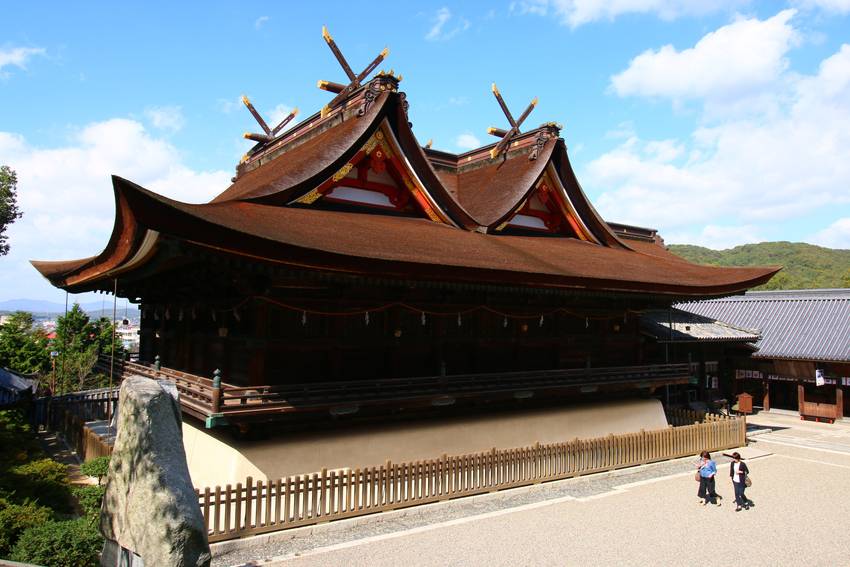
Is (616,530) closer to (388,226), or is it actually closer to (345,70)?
(388,226)

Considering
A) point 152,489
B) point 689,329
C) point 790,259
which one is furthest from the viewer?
point 790,259

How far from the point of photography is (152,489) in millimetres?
5953

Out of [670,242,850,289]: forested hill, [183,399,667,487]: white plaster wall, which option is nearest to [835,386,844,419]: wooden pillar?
[183,399,667,487]: white plaster wall

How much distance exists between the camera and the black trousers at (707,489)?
40.6 feet

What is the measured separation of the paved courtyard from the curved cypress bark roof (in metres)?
4.65

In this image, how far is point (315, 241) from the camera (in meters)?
10.5

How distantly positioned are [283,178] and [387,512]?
26.1 feet

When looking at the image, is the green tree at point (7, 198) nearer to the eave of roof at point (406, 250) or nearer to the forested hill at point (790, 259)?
the eave of roof at point (406, 250)

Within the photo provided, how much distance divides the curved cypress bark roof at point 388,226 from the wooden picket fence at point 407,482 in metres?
3.86

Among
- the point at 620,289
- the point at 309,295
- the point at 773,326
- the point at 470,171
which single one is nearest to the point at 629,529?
the point at 620,289

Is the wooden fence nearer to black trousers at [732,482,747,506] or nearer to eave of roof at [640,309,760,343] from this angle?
black trousers at [732,482,747,506]

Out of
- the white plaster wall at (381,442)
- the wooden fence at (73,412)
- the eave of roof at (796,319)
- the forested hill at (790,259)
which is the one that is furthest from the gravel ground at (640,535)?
the forested hill at (790,259)

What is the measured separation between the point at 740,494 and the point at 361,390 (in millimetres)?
8068

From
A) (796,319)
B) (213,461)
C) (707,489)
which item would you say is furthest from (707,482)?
(796,319)
